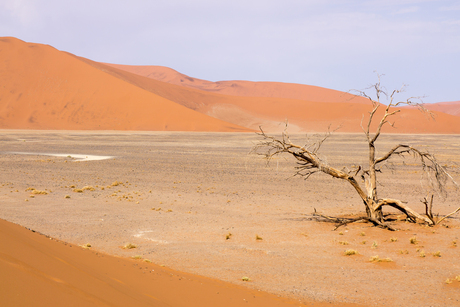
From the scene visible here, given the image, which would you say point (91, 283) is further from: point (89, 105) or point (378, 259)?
point (89, 105)

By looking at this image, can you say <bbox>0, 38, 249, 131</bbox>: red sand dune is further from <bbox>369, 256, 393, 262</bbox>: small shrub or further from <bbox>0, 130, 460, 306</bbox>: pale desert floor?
<bbox>369, 256, 393, 262</bbox>: small shrub

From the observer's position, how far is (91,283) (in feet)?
15.3

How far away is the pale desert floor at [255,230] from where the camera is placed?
7.56 meters

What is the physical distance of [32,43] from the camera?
110688 millimetres

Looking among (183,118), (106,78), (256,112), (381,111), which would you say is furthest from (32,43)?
(381,111)

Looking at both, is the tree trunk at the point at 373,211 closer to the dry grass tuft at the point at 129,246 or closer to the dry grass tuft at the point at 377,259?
the dry grass tuft at the point at 377,259

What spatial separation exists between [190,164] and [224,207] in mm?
13704

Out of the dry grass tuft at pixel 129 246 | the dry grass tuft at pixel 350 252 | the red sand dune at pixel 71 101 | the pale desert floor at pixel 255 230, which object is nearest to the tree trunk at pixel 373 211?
the pale desert floor at pixel 255 230

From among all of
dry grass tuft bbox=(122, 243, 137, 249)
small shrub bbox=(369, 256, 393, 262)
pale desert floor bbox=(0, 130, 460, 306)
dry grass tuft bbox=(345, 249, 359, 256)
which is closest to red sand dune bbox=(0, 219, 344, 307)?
pale desert floor bbox=(0, 130, 460, 306)

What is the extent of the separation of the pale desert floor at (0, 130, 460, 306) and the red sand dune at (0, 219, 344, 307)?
932 mm

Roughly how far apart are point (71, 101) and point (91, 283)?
9609 centimetres

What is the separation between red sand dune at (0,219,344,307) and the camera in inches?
150

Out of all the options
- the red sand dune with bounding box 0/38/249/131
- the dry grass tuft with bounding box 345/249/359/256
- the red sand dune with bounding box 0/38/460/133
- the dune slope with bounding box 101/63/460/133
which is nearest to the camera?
the dry grass tuft with bounding box 345/249/359/256

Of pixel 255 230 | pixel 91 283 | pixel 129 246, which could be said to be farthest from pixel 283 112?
pixel 91 283
